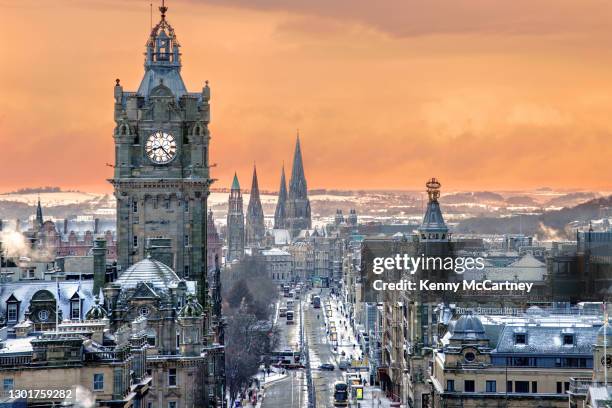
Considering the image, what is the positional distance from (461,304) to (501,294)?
7446 mm

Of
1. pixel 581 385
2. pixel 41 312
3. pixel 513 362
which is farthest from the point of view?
pixel 41 312

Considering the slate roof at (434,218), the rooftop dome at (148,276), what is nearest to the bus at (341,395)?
the slate roof at (434,218)

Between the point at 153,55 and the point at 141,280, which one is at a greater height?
the point at 153,55

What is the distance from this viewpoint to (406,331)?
18488cm

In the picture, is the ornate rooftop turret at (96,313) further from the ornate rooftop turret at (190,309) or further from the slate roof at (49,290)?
the slate roof at (49,290)

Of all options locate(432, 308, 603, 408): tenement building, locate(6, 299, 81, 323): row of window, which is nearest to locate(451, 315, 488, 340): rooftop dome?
locate(432, 308, 603, 408): tenement building

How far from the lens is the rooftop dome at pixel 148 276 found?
14100 cm

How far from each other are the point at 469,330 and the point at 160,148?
38.5 m

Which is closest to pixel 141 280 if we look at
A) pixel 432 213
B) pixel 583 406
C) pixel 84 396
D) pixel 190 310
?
pixel 190 310

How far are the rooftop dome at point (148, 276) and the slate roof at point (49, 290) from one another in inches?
182

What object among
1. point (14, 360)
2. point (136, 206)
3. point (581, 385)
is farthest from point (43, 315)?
point (581, 385)

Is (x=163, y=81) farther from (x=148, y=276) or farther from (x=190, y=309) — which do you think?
(x=190, y=309)

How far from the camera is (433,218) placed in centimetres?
18762

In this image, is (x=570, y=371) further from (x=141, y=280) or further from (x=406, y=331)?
(x=406, y=331)
